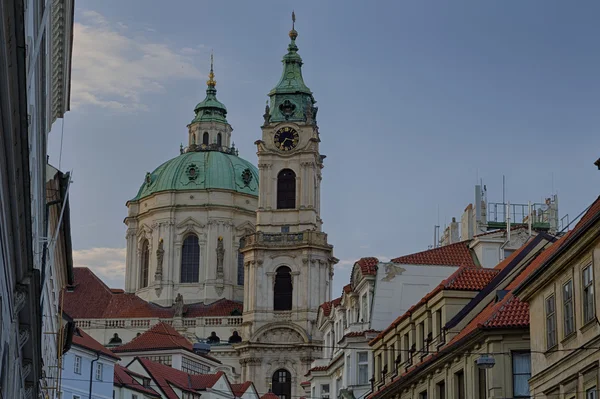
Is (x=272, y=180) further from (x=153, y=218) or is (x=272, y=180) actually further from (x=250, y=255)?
(x=153, y=218)

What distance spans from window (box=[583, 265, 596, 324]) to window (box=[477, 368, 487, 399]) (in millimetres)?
8912

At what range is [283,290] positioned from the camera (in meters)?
134

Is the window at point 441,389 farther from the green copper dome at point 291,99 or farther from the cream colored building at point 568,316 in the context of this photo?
the green copper dome at point 291,99

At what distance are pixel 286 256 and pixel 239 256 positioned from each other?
14.1 meters

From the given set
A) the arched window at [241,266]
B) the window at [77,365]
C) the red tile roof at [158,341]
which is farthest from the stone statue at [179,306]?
the window at [77,365]

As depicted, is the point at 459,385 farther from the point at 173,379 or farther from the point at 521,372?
the point at 173,379

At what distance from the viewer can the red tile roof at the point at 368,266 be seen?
2382 inches

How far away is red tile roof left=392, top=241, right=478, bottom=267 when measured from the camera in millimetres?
59594

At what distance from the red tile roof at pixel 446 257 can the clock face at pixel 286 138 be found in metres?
76.5

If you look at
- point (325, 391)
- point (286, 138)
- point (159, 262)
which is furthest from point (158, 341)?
point (325, 391)

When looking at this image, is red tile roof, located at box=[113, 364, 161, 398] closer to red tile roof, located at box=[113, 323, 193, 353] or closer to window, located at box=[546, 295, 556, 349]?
red tile roof, located at box=[113, 323, 193, 353]

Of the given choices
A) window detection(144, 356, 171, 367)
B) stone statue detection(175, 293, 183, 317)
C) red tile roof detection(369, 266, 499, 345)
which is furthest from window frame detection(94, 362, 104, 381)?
stone statue detection(175, 293, 183, 317)

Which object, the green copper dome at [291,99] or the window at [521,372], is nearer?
the window at [521,372]

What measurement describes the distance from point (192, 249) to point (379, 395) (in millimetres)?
94571
